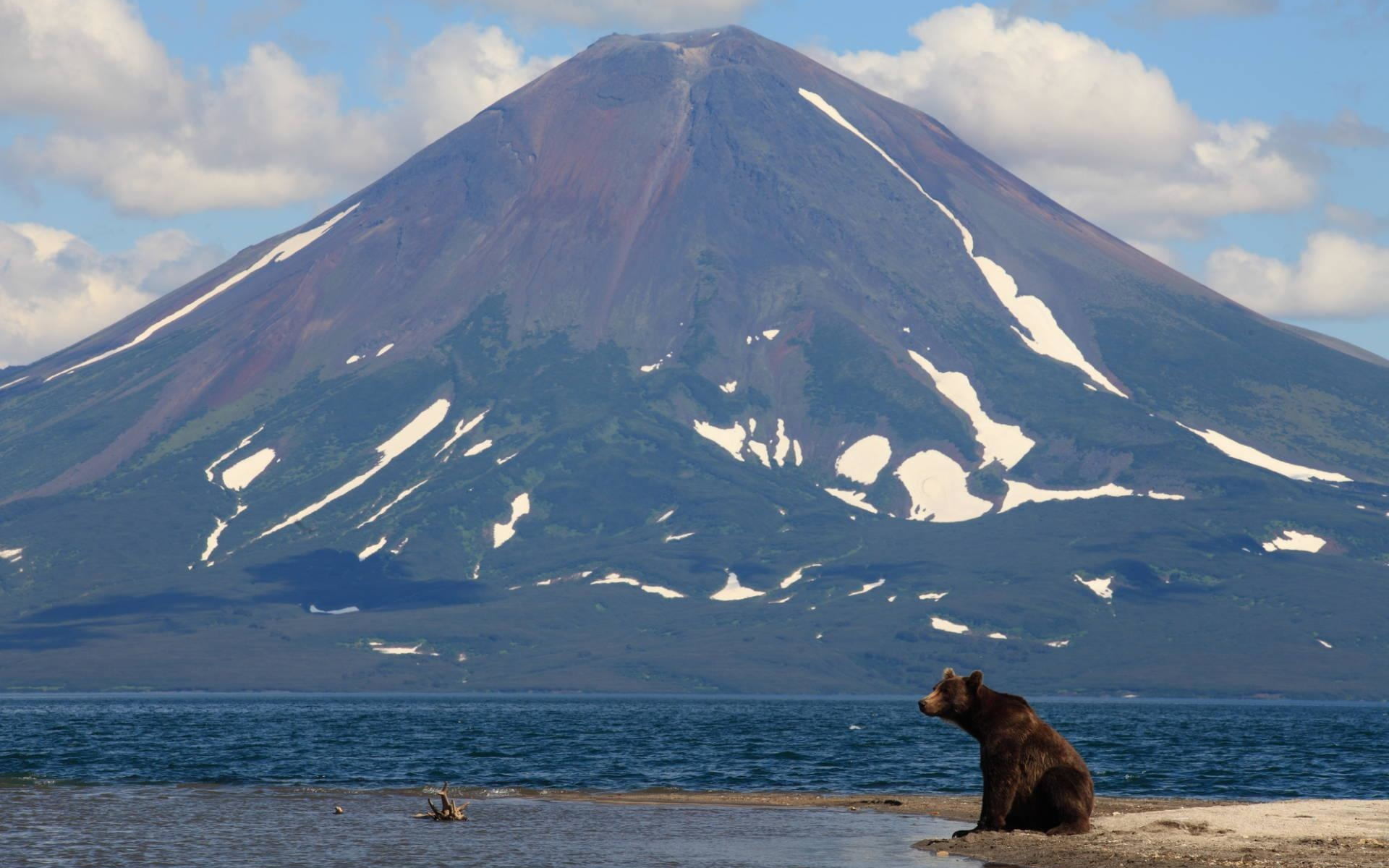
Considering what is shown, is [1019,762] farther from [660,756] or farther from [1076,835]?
[660,756]

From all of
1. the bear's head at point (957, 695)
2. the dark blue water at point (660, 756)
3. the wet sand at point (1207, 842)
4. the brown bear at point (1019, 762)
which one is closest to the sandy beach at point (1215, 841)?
the wet sand at point (1207, 842)

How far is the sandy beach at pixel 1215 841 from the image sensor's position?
122ft

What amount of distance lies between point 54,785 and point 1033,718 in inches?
1520

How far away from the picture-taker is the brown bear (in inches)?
1598

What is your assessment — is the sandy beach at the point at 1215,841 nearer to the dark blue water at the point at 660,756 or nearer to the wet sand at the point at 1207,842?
the wet sand at the point at 1207,842

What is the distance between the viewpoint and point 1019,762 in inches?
1610

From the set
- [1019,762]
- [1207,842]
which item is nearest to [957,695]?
[1019,762]

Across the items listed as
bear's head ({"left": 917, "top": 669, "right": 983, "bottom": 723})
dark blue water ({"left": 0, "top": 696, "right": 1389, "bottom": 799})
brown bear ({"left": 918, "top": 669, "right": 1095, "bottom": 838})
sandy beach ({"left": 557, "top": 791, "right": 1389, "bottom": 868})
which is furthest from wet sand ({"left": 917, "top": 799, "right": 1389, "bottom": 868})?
dark blue water ({"left": 0, "top": 696, "right": 1389, "bottom": 799})

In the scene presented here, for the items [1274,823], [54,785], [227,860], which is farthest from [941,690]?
[54,785]

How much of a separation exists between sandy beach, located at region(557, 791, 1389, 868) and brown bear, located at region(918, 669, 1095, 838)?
0.50 meters

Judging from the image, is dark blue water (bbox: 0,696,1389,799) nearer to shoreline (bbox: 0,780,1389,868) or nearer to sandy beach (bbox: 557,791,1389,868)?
shoreline (bbox: 0,780,1389,868)

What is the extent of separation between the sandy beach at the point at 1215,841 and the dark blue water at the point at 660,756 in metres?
19.4

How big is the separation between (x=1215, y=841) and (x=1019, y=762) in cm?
439

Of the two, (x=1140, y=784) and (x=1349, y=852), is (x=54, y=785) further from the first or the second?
(x=1349, y=852)
